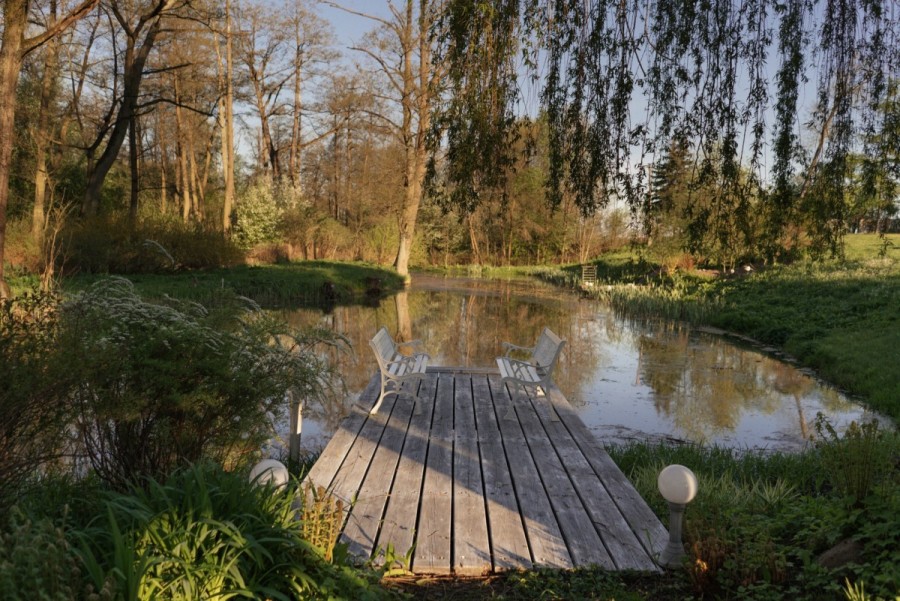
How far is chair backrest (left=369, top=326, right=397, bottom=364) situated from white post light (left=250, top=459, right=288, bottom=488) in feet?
10.1

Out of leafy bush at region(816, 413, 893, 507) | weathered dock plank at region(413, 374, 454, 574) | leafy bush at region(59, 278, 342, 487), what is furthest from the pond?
leafy bush at region(816, 413, 893, 507)

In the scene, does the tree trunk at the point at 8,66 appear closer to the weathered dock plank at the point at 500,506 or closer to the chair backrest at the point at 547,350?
the weathered dock plank at the point at 500,506

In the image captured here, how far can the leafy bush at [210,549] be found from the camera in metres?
2.53

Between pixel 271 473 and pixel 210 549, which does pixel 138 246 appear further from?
pixel 210 549

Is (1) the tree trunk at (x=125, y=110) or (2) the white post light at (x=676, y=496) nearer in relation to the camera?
(2) the white post light at (x=676, y=496)

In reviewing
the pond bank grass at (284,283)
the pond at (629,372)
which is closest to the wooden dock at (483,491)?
the pond at (629,372)

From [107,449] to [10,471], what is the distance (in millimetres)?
1294

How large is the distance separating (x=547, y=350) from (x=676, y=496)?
449 centimetres

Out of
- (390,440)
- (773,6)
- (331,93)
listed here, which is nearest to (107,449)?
(390,440)

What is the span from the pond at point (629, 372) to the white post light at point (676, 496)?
148 inches

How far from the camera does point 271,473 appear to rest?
3.73 meters

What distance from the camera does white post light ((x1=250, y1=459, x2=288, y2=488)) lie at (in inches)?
140

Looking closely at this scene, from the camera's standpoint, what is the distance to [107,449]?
4785mm

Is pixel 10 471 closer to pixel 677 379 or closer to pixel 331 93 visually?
pixel 677 379
